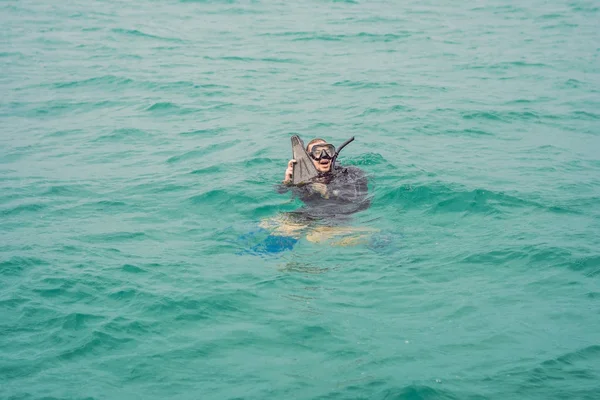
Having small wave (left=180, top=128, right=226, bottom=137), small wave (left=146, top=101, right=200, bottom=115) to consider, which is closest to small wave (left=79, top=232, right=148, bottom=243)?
small wave (left=180, top=128, right=226, bottom=137)

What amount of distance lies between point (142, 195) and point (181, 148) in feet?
8.28

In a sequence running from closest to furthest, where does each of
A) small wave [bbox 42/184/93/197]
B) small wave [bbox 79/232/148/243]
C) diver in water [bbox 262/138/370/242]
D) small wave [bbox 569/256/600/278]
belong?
small wave [bbox 569/256/600/278], small wave [bbox 79/232/148/243], diver in water [bbox 262/138/370/242], small wave [bbox 42/184/93/197]

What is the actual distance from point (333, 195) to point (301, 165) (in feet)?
2.22

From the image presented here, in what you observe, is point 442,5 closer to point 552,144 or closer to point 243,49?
point 243,49

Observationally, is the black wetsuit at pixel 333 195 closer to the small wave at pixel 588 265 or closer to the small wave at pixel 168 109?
the small wave at pixel 588 265

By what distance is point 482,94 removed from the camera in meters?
17.1

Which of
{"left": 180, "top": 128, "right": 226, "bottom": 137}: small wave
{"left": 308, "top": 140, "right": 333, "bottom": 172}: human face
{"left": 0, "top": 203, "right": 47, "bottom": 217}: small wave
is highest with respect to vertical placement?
{"left": 308, "top": 140, "right": 333, "bottom": 172}: human face

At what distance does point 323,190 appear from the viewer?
10914 mm

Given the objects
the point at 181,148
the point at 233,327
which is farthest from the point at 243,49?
the point at 233,327

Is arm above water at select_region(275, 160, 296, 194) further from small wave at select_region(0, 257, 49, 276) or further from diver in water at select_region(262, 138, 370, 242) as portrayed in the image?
small wave at select_region(0, 257, 49, 276)

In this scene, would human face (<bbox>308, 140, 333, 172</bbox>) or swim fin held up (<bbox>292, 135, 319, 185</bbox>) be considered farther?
human face (<bbox>308, 140, 333, 172</bbox>)

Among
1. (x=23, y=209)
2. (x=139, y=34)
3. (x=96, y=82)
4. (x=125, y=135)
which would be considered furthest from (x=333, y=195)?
(x=139, y=34)

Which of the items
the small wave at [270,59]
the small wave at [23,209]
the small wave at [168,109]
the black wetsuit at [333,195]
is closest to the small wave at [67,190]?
the small wave at [23,209]

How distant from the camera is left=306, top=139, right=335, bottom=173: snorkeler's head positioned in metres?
11.0
